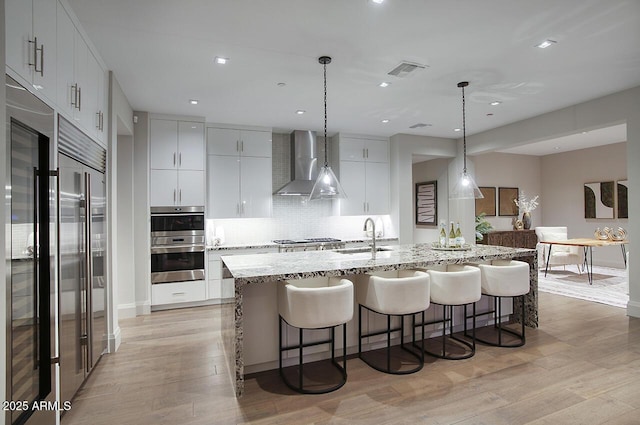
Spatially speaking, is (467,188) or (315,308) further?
(467,188)

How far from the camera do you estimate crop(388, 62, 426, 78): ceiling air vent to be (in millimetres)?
3280

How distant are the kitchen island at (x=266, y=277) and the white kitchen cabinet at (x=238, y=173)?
215 centimetres

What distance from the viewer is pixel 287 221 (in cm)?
614

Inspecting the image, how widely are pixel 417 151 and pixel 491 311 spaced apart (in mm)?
3365

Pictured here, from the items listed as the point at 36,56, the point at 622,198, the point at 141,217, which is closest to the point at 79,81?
the point at 36,56

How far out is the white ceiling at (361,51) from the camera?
2408 millimetres

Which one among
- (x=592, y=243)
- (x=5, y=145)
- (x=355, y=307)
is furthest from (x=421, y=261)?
(x=592, y=243)

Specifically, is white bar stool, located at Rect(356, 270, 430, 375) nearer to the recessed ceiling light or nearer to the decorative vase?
the recessed ceiling light

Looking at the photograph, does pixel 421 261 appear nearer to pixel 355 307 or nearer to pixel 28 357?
pixel 355 307

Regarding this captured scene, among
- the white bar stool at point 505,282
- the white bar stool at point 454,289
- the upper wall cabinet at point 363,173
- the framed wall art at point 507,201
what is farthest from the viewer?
the framed wall art at point 507,201

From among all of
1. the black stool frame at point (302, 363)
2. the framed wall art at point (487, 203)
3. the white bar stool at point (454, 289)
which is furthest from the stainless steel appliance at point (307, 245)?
the framed wall art at point (487, 203)

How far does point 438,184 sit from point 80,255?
6572mm

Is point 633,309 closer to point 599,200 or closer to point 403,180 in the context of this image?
point 403,180

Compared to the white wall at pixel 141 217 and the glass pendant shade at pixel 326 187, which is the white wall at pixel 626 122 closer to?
the glass pendant shade at pixel 326 187
